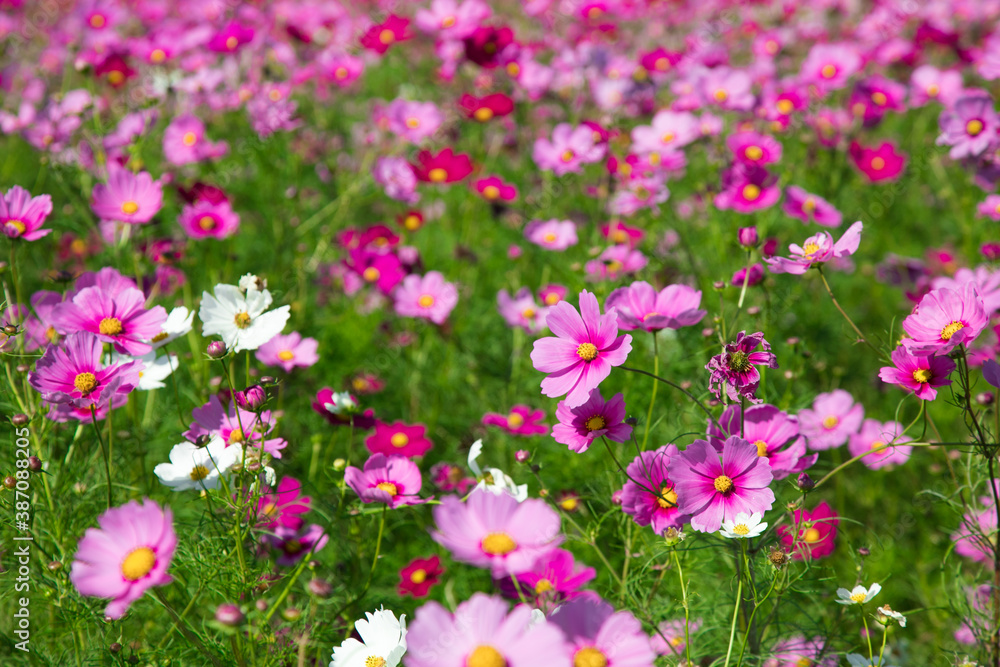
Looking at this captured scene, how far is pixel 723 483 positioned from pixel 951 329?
0.43m

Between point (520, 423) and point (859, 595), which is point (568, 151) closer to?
point (520, 423)

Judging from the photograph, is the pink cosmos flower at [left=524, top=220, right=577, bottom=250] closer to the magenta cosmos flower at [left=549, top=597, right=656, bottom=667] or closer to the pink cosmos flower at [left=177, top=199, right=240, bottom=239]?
the pink cosmos flower at [left=177, top=199, right=240, bottom=239]

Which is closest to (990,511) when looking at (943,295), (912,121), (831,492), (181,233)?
(943,295)

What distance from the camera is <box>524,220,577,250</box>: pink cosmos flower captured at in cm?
233

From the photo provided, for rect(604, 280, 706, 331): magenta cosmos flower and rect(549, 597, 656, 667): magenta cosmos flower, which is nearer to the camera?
rect(549, 597, 656, 667): magenta cosmos flower

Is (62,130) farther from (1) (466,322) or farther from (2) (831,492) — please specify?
(2) (831,492)

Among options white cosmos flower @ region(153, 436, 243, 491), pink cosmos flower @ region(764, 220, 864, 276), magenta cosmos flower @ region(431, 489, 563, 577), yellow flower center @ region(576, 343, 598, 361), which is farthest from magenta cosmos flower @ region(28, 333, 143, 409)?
pink cosmos flower @ region(764, 220, 864, 276)

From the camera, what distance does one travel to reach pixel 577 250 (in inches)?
103

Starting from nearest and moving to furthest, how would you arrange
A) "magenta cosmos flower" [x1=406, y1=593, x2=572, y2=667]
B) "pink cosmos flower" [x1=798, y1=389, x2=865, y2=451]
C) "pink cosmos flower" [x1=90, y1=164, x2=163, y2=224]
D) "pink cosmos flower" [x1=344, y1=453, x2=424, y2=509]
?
"magenta cosmos flower" [x1=406, y1=593, x2=572, y2=667] < "pink cosmos flower" [x1=344, y1=453, x2=424, y2=509] < "pink cosmos flower" [x1=798, y1=389, x2=865, y2=451] < "pink cosmos flower" [x1=90, y1=164, x2=163, y2=224]

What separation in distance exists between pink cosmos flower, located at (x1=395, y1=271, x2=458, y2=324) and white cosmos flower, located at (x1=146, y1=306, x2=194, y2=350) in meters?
0.81

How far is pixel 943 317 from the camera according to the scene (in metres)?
1.11

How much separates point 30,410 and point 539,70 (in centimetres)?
238

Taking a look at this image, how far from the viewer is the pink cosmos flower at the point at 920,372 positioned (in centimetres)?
114

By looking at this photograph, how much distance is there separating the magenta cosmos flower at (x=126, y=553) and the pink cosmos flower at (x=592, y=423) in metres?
0.59
